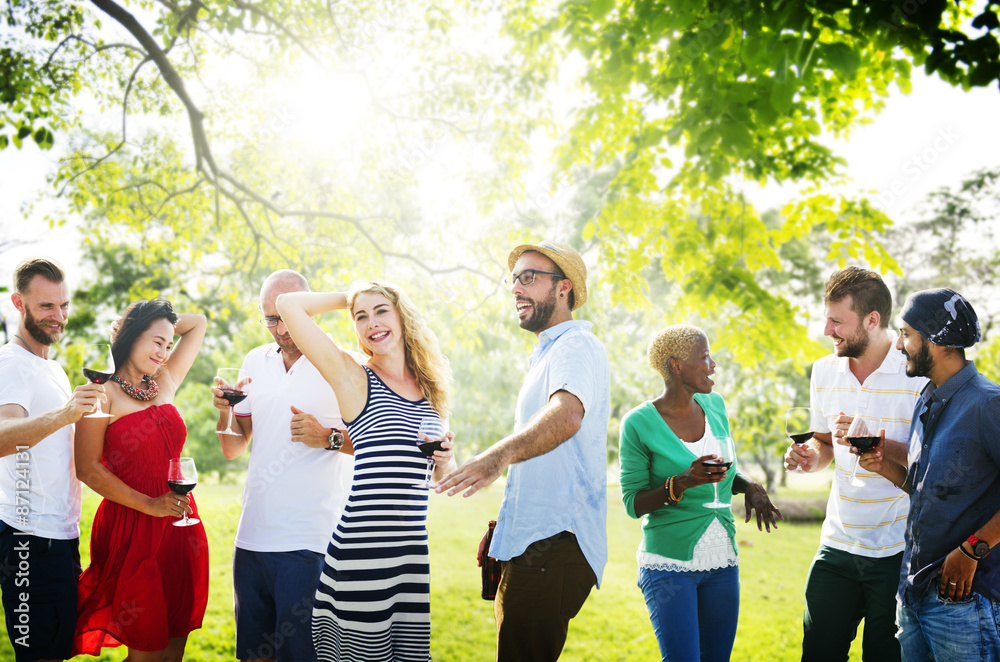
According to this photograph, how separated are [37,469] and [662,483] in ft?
10.2

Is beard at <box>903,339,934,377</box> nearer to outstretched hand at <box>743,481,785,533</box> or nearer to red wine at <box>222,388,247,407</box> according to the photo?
outstretched hand at <box>743,481,785,533</box>

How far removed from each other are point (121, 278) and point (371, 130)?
13020mm

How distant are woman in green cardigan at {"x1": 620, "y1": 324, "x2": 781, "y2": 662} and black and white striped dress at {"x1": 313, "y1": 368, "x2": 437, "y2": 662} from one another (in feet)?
3.57

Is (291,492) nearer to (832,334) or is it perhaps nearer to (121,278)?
(832,334)

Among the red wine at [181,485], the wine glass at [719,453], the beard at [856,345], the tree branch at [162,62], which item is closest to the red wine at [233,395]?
the red wine at [181,485]

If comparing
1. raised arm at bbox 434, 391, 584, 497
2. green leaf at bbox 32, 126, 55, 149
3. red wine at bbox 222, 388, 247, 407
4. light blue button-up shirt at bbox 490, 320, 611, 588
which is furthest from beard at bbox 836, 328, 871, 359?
green leaf at bbox 32, 126, 55, 149

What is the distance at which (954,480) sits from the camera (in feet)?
8.64

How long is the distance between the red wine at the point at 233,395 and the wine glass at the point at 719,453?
7.72 feet

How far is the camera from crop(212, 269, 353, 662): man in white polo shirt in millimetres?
3299

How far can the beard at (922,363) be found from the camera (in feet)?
9.07

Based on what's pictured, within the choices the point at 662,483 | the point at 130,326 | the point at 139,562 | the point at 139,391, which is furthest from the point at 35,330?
the point at 662,483

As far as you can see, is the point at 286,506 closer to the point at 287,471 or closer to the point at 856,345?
the point at 287,471

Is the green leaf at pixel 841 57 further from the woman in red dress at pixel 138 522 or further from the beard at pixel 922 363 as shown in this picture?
the woman in red dress at pixel 138 522

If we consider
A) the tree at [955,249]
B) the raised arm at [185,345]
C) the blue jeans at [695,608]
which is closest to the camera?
the blue jeans at [695,608]
